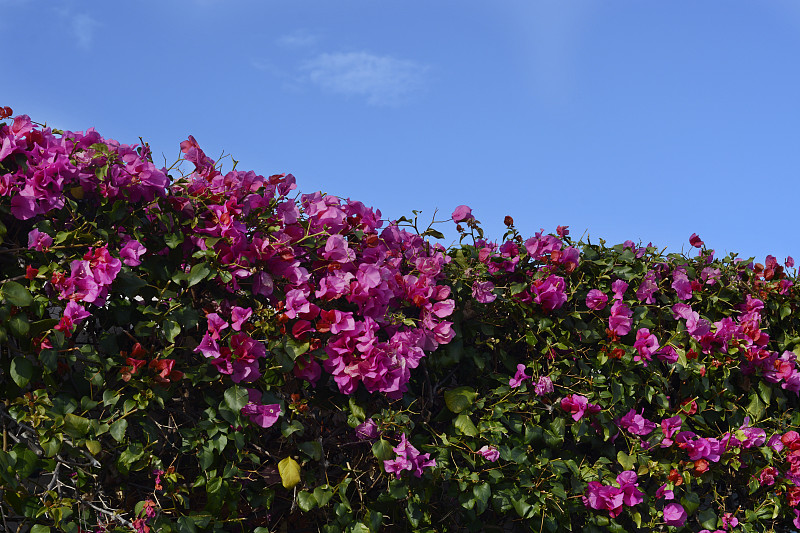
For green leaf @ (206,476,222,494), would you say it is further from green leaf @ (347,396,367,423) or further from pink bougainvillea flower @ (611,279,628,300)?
pink bougainvillea flower @ (611,279,628,300)

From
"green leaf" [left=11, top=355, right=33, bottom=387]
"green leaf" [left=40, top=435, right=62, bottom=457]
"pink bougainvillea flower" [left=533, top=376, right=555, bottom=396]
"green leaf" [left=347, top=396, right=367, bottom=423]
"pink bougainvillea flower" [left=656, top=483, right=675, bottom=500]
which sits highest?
"pink bougainvillea flower" [left=533, top=376, right=555, bottom=396]

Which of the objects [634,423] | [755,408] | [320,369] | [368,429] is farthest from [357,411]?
[755,408]

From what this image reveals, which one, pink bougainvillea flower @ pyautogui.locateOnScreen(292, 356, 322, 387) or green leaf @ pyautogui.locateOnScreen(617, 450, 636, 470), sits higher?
green leaf @ pyautogui.locateOnScreen(617, 450, 636, 470)

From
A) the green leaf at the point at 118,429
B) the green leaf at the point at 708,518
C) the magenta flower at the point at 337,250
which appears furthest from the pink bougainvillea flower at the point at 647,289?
the green leaf at the point at 118,429

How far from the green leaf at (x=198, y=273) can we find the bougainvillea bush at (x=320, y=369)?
0.14 feet

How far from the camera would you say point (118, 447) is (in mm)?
2943

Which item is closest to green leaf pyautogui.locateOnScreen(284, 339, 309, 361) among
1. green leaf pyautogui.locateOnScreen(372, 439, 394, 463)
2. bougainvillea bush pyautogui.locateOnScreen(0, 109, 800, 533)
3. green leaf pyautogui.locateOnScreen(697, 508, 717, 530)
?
bougainvillea bush pyautogui.locateOnScreen(0, 109, 800, 533)

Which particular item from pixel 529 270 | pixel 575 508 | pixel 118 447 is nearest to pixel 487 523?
→ pixel 575 508

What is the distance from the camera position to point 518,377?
143 inches

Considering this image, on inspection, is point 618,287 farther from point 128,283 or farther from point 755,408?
point 128,283

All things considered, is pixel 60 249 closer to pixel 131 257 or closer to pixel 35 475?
pixel 131 257

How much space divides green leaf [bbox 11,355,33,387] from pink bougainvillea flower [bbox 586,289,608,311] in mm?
2544

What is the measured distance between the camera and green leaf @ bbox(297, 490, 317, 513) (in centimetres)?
305

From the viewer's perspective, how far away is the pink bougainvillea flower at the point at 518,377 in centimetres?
360
